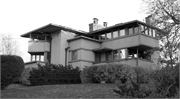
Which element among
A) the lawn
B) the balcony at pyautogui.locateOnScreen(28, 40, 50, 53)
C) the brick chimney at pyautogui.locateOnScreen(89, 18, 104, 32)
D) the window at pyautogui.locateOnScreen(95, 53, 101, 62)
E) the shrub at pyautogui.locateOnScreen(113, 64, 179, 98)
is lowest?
the lawn

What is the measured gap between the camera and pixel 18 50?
48969mm

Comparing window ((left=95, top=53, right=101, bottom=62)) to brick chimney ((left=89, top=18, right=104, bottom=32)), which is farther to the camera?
brick chimney ((left=89, top=18, right=104, bottom=32))

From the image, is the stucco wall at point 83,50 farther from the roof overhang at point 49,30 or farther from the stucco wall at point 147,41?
the stucco wall at point 147,41

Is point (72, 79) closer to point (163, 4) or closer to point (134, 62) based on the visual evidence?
point (134, 62)

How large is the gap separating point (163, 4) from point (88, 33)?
1293 centimetres

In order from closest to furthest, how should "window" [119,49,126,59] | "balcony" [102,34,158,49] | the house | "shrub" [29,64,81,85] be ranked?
"shrub" [29,64,81,85] < "balcony" [102,34,158,49] < the house < "window" [119,49,126,59]

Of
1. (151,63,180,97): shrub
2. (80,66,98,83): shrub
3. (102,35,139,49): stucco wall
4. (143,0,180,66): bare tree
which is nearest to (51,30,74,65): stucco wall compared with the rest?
(102,35,139,49): stucco wall

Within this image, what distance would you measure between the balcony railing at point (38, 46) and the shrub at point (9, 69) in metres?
15.0

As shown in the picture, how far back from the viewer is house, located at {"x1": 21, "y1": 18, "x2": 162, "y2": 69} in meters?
25.8

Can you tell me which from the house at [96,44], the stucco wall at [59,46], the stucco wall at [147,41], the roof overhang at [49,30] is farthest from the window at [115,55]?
the stucco wall at [59,46]

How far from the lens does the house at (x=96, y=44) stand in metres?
25.8

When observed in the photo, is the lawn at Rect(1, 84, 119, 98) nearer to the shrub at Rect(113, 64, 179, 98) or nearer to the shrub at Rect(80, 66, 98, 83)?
the shrub at Rect(113, 64, 179, 98)

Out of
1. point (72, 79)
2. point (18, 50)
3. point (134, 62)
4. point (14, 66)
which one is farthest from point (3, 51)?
point (14, 66)

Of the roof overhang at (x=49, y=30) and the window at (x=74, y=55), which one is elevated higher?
the roof overhang at (x=49, y=30)
